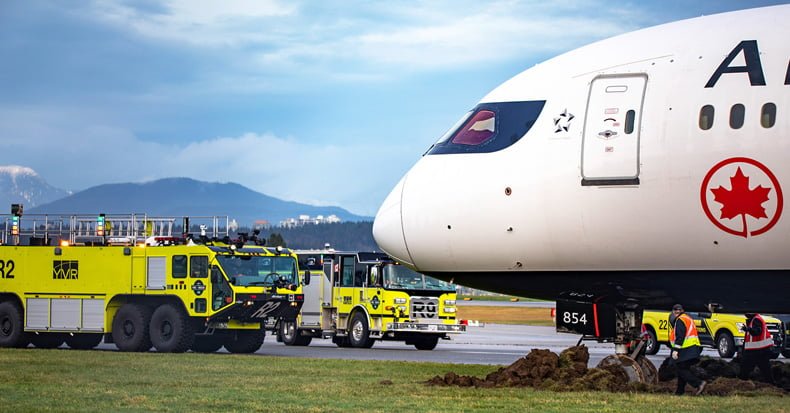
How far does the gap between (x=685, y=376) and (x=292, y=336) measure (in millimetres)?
21758

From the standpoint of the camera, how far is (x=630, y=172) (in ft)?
50.9

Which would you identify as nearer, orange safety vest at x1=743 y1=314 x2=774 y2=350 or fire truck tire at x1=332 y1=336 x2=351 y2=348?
orange safety vest at x1=743 y1=314 x2=774 y2=350

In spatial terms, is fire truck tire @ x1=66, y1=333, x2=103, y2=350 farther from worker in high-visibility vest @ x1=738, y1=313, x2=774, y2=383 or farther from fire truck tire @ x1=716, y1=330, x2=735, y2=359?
worker in high-visibility vest @ x1=738, y1=313, x2=774, y2=383

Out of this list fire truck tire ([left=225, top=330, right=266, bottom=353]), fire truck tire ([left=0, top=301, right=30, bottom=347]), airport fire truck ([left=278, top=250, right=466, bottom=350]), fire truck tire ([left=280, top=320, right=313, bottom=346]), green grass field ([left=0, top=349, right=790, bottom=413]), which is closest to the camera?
green grass field ([left=0, top=349, right=790, bottom=413])

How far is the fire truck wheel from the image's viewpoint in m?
38.0

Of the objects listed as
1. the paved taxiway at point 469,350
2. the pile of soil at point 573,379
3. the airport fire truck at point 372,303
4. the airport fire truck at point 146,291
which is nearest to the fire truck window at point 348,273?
the airport fire truck at point 372,303

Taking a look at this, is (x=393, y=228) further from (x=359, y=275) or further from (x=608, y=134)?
(x=359, y=275)

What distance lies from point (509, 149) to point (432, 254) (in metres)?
1.68

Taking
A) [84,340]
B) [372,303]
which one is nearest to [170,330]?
[84,340]

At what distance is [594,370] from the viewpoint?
20094 millimetres

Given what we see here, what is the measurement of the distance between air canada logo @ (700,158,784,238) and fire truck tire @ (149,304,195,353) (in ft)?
64.5

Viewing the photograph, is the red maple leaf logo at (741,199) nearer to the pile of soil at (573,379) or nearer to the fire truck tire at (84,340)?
the pile of soil at (573,379)

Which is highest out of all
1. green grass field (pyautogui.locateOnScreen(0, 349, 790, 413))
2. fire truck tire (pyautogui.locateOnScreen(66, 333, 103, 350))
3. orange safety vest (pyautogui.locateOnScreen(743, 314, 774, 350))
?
orange safety vest (pyautogui.locateOnScreen(743, 314, 774, 350))

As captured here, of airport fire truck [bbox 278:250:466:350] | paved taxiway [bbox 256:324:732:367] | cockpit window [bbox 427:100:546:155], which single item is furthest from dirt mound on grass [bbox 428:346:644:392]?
airport fire truck [bbox 278:250:466:350]
